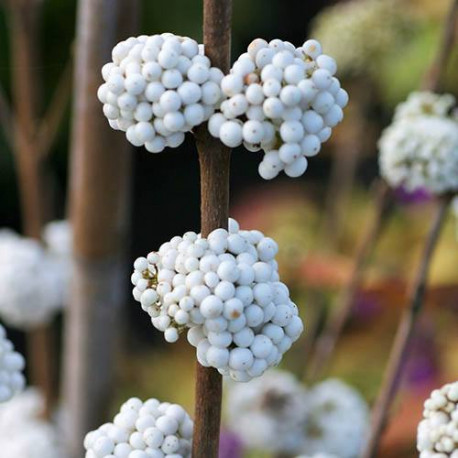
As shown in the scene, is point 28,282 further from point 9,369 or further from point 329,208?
point 329,208

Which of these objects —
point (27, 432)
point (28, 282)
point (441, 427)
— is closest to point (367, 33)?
point (28, 282)

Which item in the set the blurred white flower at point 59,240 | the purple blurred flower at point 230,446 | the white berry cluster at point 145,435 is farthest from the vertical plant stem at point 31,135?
the white berry cluster at point 145,435

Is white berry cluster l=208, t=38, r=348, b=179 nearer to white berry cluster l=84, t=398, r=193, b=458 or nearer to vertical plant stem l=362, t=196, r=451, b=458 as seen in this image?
white berry cluster l=84, t=398, r=193, b=458

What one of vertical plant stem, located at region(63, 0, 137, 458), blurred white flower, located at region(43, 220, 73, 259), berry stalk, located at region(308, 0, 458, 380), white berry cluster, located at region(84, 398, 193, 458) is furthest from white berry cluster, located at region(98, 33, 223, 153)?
blurred white flower, located at region(43, 220, 73, 259)

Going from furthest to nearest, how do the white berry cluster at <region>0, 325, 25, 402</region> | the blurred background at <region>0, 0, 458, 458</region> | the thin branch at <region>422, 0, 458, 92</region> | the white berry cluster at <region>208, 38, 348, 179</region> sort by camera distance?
1. the blurred background at <region>0, 0, 458, 458</region>
2. the thin branch at <region>422, 0, 458, 92</region>
3. the white berry cluster at <region>0, 325, 25, 402</region>
4. the white berry cluster at <region>208, 38, 348, 179</region>

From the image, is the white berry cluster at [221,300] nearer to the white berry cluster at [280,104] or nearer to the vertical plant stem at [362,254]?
the white berry cluster at [280,104]

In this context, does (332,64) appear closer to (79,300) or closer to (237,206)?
(79,300)
